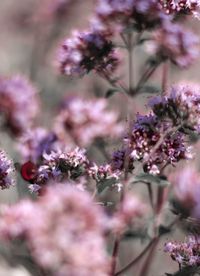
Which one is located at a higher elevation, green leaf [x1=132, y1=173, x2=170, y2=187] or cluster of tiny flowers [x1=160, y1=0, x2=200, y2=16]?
cluster of tiny flowers [x1=160, y1=0, x2=200, y2=16]

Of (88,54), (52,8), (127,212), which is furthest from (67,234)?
(52,8)

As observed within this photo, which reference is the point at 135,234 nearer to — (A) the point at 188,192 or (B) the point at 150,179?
(B) the point at 150,179

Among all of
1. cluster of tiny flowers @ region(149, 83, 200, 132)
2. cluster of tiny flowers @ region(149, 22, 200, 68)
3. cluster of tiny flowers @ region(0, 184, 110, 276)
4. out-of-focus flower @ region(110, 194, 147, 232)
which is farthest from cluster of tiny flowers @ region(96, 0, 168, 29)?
cluster of tiny flowers @ region(0, 184, 110, 276)

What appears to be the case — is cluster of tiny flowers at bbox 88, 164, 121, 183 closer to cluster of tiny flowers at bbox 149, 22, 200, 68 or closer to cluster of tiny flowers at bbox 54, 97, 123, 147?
cluster of tiny flowers at bbox 54, 97, 123, 147

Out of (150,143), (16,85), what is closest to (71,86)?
(16,85)

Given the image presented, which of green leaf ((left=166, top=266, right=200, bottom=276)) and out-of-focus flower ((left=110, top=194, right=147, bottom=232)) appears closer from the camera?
out-of-focus flower ((left=110, top=194, right=147, bottom=232))

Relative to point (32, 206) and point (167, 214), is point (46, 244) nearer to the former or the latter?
point (32, 206)
